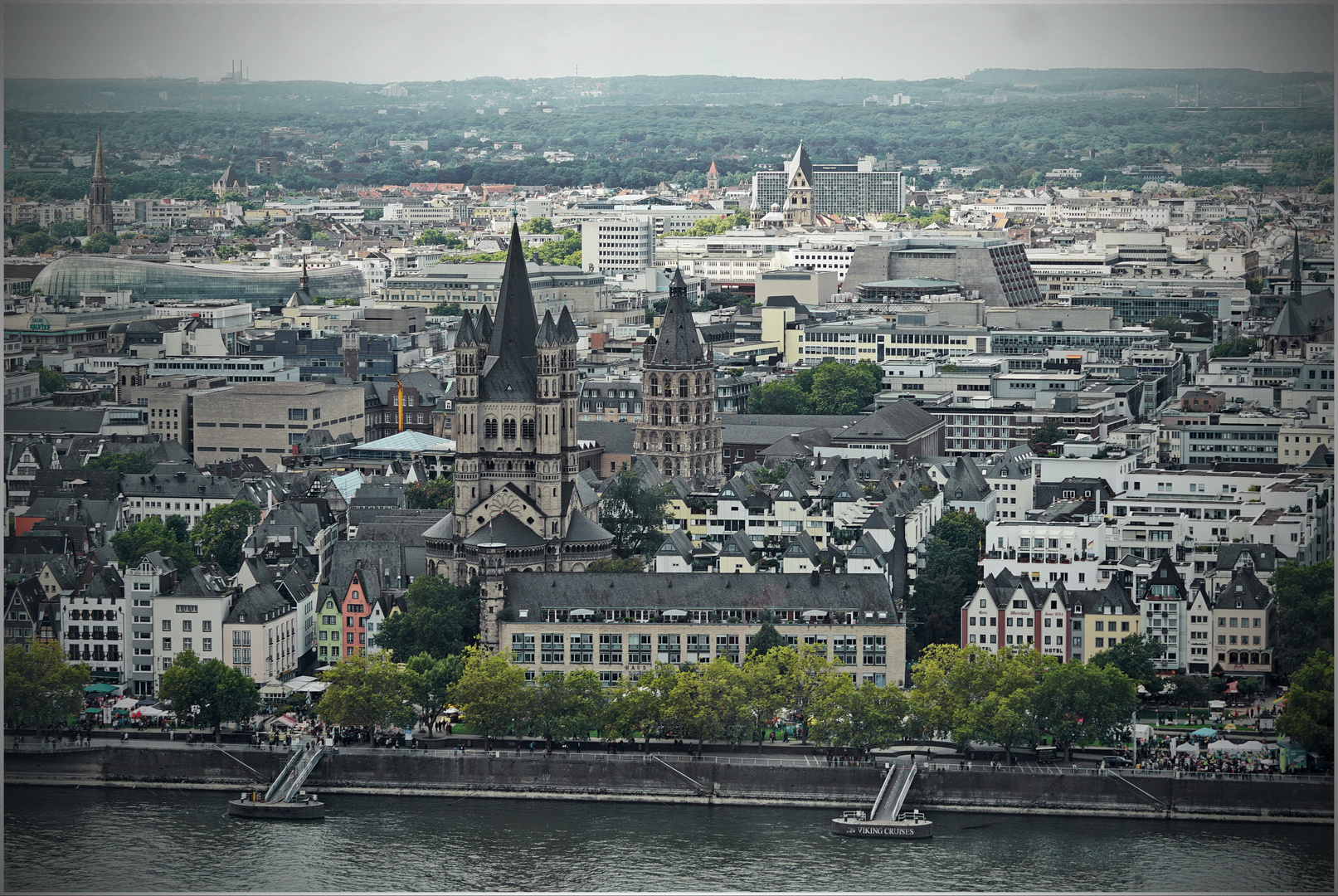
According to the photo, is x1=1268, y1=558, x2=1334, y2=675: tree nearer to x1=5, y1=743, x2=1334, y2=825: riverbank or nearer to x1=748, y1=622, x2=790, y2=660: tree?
x1=5, y1=743, x2=1334, y2=825: riverbank

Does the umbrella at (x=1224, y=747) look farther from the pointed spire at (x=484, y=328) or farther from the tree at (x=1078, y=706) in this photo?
the pointed spire at (x=484, y=328)

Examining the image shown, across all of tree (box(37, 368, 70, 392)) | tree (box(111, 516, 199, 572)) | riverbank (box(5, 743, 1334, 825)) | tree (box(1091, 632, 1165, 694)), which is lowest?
riverbank (box(5, 743, 1334, 825))

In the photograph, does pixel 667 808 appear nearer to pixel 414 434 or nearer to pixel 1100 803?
pixel 1100 803

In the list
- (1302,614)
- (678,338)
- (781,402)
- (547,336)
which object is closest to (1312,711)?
(1302,614)

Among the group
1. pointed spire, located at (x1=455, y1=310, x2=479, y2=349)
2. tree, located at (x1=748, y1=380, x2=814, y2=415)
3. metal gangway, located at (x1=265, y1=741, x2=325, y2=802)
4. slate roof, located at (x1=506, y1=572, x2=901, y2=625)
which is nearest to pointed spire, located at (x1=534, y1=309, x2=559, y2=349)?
pointed spire, located at (x1=455, y1=310, x2=479, y2=349)

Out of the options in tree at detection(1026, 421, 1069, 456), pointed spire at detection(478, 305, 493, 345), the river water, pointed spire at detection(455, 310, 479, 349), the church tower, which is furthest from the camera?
tree at detection(1026, 421, 1069, 456)

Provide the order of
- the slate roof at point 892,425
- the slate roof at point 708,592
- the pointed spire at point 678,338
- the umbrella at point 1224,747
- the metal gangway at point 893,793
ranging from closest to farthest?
the metal gangway at point 893,793
the umbrella at point 1224,747
the slate roof at point 708,592
the pointed spire at point 678,338
the slate roof at point 892,425

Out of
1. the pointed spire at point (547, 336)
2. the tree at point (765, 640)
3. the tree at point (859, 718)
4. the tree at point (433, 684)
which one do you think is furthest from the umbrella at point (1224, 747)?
the pointed spire at point (547, 336)
